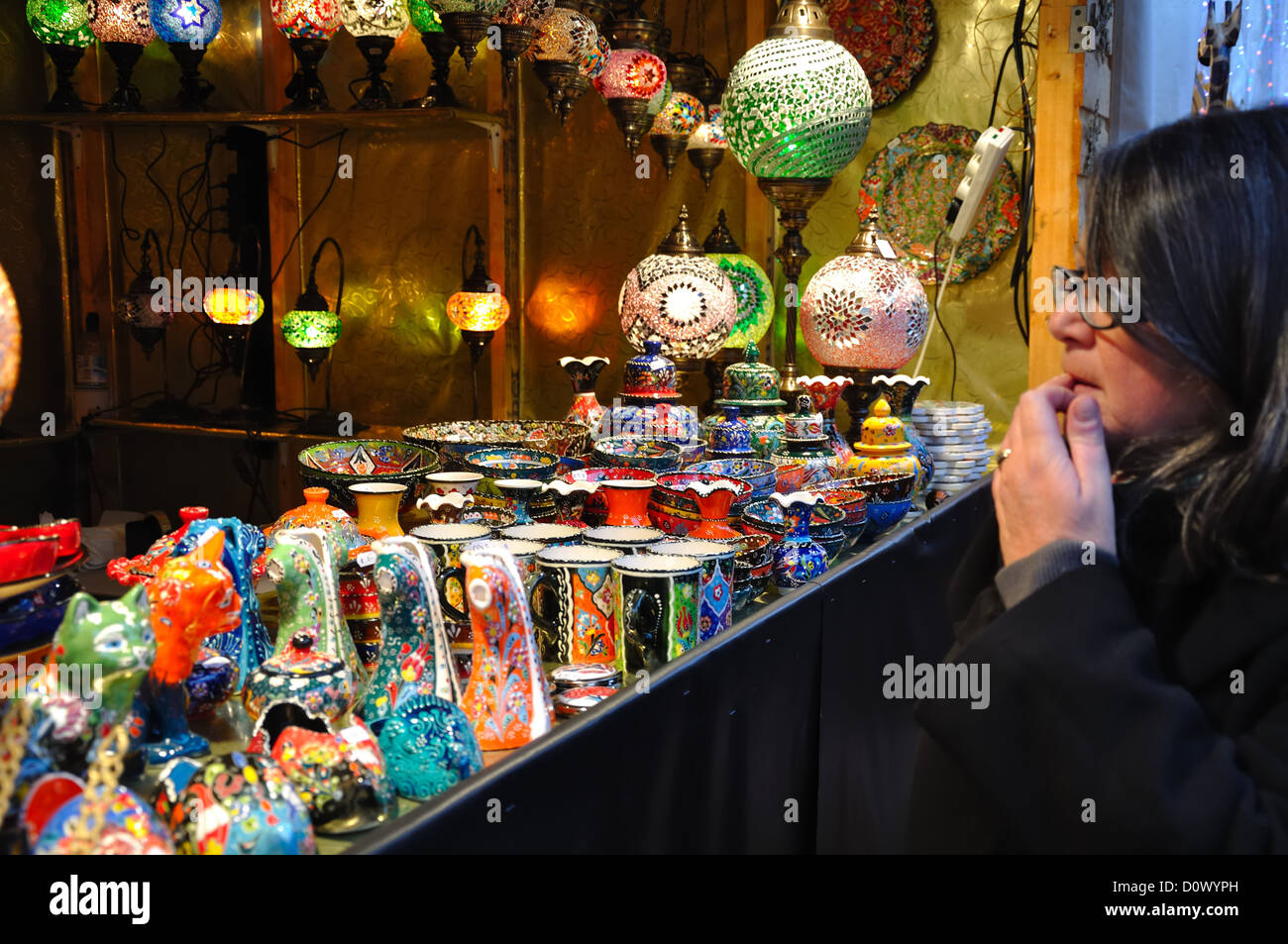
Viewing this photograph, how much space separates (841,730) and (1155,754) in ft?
3.69

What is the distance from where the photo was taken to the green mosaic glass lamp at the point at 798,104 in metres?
2.60

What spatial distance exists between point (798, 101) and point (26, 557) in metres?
1.99

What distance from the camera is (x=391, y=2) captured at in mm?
3295

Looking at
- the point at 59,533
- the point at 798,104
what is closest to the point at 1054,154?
the point at 798,104

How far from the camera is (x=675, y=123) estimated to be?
12.6 feet

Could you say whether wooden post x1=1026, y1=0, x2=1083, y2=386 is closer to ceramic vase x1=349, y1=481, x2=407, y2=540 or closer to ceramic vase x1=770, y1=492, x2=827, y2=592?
ceramic vase x1=770, y1=492, x2=827, y2=592

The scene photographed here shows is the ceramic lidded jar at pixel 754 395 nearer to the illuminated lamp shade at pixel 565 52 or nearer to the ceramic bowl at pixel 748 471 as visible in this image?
the ceramic bowl at pixel 748 471

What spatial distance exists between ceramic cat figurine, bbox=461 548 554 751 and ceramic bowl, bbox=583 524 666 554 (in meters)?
0.31

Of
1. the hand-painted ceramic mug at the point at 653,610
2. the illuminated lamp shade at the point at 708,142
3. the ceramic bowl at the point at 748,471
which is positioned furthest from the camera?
the illuminated lamp shade at the point at 708,142

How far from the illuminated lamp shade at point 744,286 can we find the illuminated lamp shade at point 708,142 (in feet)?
1.60

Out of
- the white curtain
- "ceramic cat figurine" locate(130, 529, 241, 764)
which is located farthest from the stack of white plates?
"ceramic cat figurine" locate(130, 529, 241, 764)

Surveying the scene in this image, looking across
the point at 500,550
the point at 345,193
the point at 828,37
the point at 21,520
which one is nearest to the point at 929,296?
the point at 828,37

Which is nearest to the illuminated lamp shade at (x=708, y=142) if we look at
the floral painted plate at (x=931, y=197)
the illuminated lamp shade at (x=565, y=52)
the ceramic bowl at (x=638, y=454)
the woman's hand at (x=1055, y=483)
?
the floral painted plate at (x=931, y=197)

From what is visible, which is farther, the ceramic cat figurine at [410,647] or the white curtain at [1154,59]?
the white curtain at [1154,59]
